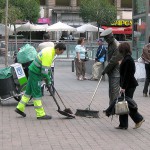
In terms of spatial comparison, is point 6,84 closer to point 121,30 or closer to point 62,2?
point 121,30

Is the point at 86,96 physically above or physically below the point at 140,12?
below

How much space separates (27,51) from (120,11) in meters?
51.4

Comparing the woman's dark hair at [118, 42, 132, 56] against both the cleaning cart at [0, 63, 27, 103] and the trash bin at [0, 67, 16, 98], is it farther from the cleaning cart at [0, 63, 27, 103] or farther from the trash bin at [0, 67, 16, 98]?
the trash bin at [0, 67, 16, 98]

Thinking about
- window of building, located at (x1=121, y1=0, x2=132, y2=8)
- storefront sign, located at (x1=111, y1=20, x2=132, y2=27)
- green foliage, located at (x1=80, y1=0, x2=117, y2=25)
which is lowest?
storefront sign, located at (x1=111, y1=20, x2=132, y2=27)

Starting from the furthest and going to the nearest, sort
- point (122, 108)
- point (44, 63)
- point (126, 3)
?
point (126, 3) < point (44, 63) < point (122, 108)

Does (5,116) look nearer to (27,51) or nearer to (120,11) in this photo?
(27,51)

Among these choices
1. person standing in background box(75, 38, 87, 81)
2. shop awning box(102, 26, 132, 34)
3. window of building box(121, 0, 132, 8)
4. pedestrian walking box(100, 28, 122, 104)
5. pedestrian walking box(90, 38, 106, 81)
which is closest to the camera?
pedestrian walking box(100, 28, 122, 104)

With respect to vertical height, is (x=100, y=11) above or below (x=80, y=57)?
above

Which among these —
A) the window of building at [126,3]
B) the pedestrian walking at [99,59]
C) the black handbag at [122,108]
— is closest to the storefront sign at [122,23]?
the window of building at [126,3]

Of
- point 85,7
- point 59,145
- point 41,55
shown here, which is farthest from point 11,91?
point 85,7

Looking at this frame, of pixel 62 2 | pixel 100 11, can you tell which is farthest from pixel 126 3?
pixel 100 11

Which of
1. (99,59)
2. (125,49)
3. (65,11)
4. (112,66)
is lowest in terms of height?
(99,59)

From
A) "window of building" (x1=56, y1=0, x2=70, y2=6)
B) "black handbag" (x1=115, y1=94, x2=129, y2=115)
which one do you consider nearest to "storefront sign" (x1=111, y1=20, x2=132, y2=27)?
"window of building" (x1=56, y1=0, x2=70, y2=6)

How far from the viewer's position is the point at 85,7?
55.4 meters
